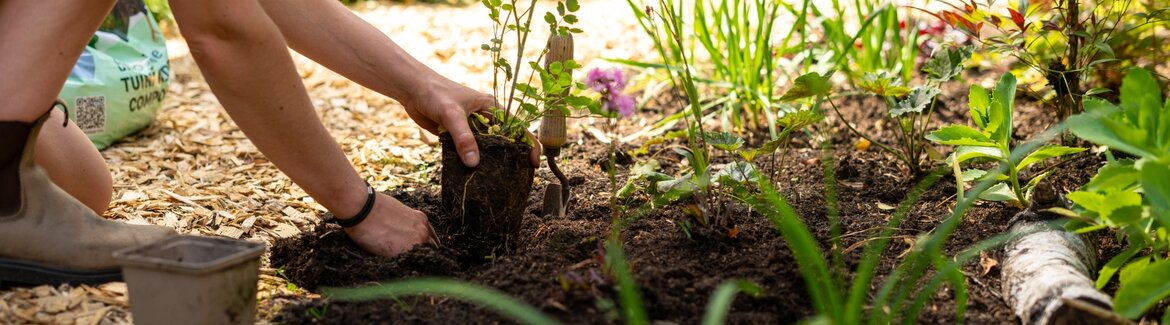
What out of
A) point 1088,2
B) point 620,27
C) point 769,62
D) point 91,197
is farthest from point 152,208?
point 1088,2

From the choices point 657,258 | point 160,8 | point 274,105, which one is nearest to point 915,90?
point 657,258

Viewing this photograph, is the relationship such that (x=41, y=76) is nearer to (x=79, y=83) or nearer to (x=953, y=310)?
(x=79, y=83)

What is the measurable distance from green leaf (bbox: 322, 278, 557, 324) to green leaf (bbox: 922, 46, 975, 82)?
116 centimetres

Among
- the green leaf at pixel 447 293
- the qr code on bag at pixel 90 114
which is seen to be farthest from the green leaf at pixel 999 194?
the qr code on bag at pixel 90 114

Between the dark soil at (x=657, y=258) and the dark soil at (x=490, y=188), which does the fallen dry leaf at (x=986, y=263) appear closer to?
the dark soil at (x=657, y=258)

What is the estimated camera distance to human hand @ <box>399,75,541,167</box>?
1762 mm

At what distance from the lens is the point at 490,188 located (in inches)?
70.7

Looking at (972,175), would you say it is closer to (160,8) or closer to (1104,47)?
(1104,47)

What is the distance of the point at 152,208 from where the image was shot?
218 centimetres

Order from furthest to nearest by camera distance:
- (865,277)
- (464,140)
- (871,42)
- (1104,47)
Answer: (871,42) < (1104,47) < (464,140) < (865,277)

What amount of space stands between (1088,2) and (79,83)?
9.78 ft

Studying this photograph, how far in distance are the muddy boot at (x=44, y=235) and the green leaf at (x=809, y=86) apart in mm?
1182

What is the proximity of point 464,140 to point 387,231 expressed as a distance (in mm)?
214

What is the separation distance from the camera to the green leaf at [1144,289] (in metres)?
1.29
